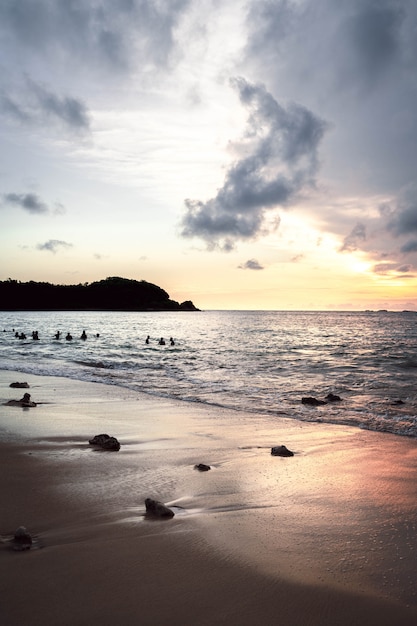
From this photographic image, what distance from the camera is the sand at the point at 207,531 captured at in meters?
2.72

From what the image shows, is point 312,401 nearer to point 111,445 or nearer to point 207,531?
point 111,445

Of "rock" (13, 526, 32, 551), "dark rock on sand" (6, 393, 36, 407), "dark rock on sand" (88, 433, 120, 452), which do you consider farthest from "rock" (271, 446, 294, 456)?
"dark rock on sand" (6, 393, 36, 407)

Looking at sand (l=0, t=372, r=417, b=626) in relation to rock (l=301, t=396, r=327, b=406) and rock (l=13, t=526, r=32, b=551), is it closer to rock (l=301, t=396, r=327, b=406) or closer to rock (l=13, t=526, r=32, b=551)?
rock (l=13, t=526, r=32, b=551)

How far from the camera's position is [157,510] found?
13.6ft

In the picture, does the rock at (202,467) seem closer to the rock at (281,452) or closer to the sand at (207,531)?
the sand at (207,531)

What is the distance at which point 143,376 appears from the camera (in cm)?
1794

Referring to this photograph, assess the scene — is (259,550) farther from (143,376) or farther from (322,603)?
(143,376)

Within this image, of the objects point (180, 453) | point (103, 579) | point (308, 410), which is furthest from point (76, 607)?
point (308, 410)

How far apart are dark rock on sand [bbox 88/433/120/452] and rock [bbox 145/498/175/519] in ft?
8.11

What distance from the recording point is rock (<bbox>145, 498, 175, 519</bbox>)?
4.11 meters

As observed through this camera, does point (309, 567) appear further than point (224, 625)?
Yes

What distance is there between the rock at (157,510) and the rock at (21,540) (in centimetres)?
114

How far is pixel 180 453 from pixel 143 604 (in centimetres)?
391

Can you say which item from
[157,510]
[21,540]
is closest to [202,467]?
[157,510]
